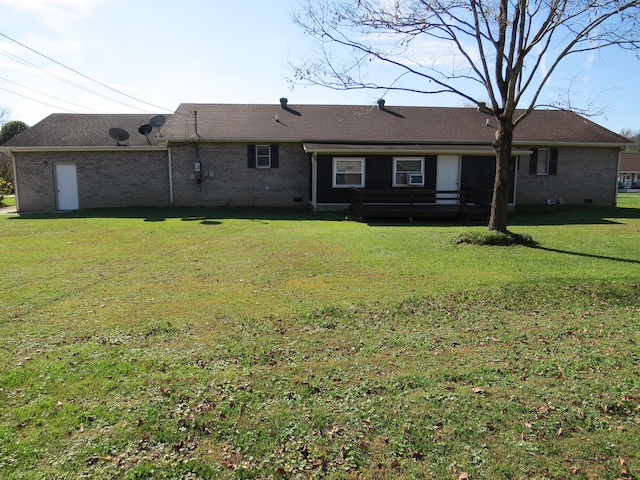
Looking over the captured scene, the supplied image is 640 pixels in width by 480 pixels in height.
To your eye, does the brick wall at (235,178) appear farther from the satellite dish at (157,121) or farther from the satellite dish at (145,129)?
the satellite dish at (157,121)

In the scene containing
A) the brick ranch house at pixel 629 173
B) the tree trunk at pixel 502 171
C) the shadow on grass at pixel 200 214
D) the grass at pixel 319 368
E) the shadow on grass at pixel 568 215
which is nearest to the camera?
the grass at pixel 319 368

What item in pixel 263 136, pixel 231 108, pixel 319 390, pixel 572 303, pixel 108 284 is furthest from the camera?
pixel 231 108

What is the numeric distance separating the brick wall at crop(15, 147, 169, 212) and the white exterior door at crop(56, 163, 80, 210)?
7.0 inches

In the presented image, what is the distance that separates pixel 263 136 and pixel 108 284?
14.0 metres

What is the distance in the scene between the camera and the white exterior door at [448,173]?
19.9 meters

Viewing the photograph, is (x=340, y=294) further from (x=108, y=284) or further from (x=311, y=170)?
(x=311, y=170)

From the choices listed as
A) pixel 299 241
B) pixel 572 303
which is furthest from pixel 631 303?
pixel 299 241

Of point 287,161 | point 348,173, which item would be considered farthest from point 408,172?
point 287,161

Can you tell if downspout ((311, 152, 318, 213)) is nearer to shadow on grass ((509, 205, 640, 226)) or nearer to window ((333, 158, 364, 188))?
window ((333, 158, 364, 188))

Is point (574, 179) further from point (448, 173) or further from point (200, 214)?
point (200, 214)

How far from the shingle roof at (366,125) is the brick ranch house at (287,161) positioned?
0.08 metres

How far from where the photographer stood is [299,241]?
12.0m

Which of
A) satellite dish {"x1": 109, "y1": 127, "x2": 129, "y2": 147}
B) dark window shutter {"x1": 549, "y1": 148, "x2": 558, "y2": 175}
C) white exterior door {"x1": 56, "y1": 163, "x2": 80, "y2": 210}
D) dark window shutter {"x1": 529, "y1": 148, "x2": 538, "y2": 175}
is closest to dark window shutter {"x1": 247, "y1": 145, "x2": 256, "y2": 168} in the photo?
satellite dish {"x1": 109, "y1": 127, "x2": 129, "y2": 147}

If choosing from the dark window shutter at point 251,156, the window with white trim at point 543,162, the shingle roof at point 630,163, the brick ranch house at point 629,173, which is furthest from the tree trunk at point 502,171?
the shingle roof at point 630,163
